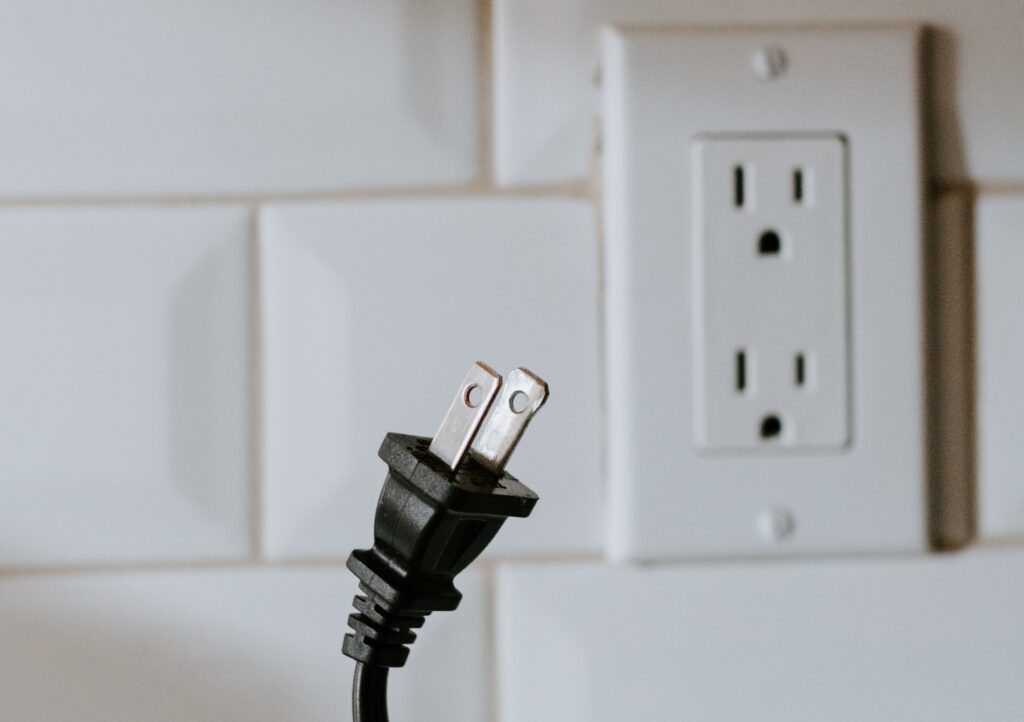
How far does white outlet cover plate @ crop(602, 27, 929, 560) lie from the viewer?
335 millimetres

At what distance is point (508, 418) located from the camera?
236 millimetres

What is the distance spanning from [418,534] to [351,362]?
0.13m

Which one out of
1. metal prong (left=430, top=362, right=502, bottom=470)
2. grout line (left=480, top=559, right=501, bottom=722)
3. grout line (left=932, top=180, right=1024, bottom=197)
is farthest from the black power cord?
grout line (left=932, top=180, right=1024, bottom=197)

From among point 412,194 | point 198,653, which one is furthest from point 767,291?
point 198,653

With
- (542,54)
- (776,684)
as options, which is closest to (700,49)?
(542,54)

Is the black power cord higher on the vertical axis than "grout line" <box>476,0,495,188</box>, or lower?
lower

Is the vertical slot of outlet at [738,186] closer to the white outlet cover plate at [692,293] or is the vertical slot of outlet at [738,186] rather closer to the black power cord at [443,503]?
the white outlet cover plate at [692,293]

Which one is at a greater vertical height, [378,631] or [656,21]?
[656,21]

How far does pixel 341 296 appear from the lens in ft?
1.15

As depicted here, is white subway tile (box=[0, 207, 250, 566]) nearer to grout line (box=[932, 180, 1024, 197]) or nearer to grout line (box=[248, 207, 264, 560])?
grout line (box=[248, 207, 264, 560])

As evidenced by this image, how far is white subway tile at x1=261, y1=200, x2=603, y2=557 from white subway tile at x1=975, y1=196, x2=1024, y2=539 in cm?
13

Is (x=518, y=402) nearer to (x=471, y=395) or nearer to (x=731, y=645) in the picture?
(x=471, y=395)

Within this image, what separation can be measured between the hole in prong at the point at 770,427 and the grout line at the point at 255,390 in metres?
0.17

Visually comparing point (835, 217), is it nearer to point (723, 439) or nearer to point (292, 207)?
point (723, 439)
